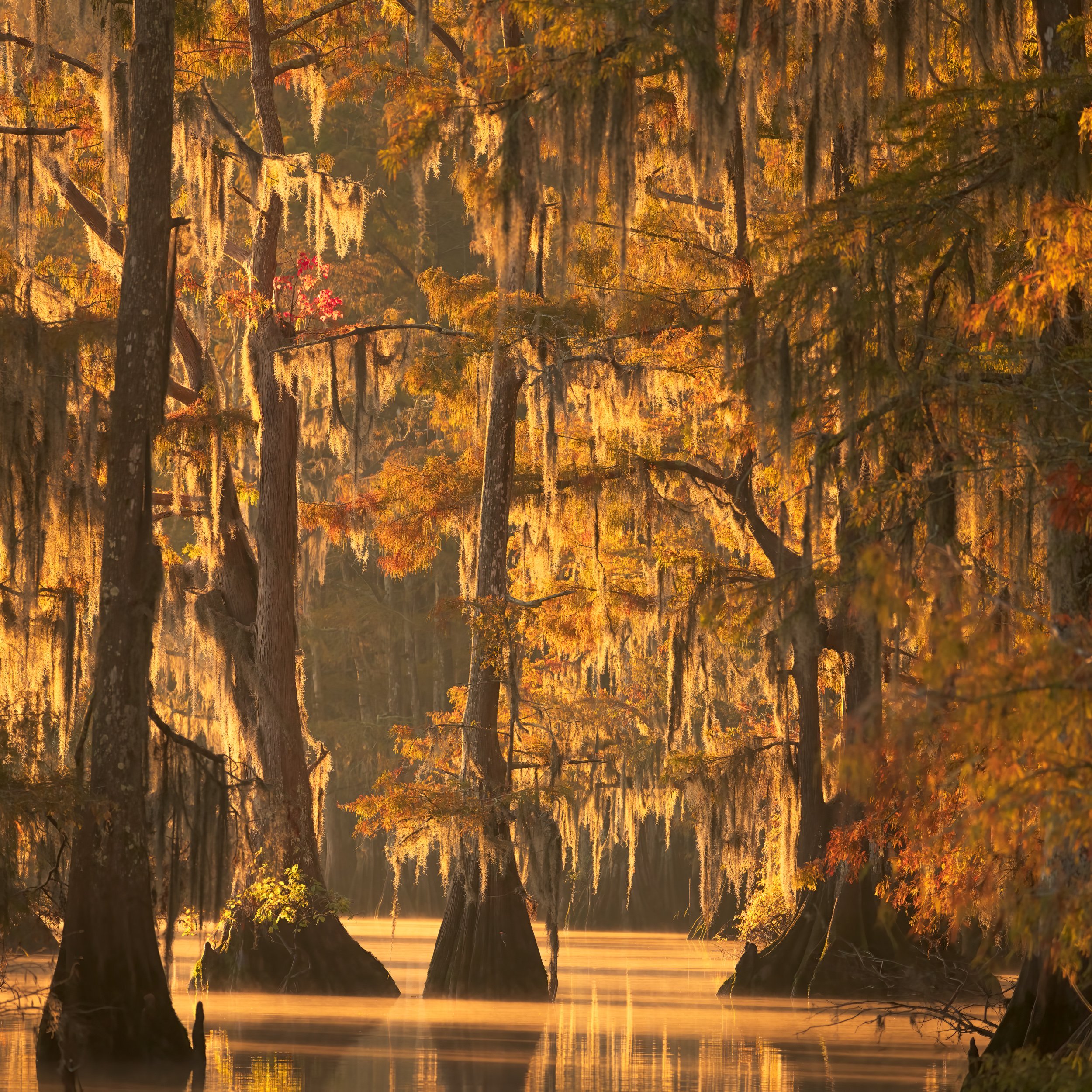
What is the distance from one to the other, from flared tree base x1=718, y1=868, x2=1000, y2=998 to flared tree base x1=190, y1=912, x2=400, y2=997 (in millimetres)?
4030

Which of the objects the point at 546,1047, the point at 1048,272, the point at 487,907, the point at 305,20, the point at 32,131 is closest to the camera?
the point at 1048,272

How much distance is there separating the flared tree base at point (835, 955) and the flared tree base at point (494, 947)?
2.55 meters

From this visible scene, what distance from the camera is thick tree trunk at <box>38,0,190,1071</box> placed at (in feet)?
35.2

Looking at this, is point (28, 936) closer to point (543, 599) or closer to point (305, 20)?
point (543, 599)

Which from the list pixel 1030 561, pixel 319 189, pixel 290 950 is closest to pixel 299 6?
pixel 319 189

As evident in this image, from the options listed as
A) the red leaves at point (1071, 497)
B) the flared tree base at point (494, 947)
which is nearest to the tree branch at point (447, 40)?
the flared tree base at point (494, 947)

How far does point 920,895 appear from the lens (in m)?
12.0

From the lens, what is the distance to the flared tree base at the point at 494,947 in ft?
58.5

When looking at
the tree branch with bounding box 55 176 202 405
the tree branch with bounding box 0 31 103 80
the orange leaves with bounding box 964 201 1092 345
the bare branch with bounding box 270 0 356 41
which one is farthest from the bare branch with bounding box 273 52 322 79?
the orange leaves with bounding box 964 201 1092 345

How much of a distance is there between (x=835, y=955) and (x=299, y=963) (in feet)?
17.9

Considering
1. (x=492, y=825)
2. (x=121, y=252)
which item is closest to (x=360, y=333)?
(x=121, y=252)

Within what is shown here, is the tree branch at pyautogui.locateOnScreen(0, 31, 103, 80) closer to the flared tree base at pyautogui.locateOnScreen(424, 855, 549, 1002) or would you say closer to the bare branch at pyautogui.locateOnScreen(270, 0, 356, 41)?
the bare branch at pyautogui.locateOnScreen(270, 0, 356, 41)

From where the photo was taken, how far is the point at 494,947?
17.9 meters

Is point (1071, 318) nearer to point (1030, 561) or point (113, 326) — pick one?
point (1030, 561)
